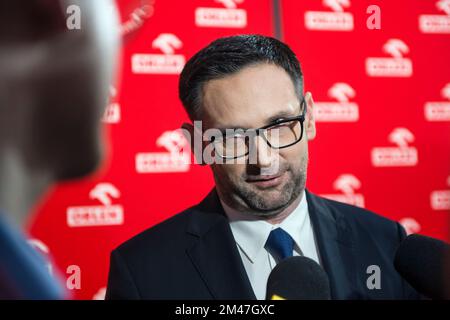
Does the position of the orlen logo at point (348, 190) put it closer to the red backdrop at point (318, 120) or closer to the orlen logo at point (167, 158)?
the red backdrop at point (318, 120)

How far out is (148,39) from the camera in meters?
1.38

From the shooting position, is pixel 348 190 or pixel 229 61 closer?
pixel 229 61

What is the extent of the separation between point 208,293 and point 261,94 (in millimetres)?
461

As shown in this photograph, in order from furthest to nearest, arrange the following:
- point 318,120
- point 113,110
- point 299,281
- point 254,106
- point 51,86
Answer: point 318,120 → point 113,110 → point 254,106 → point 299,281 → point 51,86

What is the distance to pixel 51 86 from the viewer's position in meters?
0.75

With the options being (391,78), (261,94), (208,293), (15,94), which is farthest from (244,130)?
A: (391,78)

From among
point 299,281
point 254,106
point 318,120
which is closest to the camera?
point 299,281

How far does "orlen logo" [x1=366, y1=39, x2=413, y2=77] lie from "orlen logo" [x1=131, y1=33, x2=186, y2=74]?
57 centimetres

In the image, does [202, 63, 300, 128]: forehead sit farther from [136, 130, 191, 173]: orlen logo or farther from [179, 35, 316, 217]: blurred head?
[136, 130, 191, 173]: orlen logo

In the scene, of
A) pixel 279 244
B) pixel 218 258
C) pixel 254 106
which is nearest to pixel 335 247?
pixel 279 244

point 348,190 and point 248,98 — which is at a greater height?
point 248,98

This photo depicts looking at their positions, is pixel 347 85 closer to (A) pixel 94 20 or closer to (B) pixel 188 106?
(B) pixel 188 106

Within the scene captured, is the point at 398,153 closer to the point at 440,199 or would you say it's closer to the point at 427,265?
the point at 440,199

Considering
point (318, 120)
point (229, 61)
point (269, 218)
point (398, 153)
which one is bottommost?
point (269, 218)
